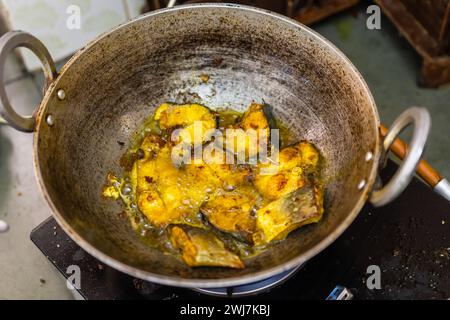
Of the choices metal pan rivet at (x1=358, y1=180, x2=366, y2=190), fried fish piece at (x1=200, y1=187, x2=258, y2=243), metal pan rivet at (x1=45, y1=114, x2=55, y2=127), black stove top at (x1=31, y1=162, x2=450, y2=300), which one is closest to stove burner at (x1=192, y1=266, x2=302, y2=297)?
black stove top at (x1=31, y1=162, x2=450, y2=300)

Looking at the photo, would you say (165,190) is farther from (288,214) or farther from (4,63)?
(4,63)

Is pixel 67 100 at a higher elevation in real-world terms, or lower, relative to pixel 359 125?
higher

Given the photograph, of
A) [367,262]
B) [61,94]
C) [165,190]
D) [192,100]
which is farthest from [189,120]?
[367,262]

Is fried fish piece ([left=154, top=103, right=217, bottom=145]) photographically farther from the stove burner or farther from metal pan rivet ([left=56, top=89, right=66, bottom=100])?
the stove burner

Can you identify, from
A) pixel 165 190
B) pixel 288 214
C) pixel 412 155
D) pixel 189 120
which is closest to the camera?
pixel 412 155

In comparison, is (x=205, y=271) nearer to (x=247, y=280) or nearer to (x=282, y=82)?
(x=247, y=280)
